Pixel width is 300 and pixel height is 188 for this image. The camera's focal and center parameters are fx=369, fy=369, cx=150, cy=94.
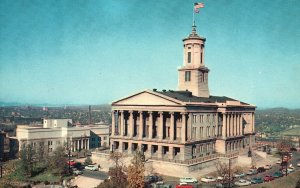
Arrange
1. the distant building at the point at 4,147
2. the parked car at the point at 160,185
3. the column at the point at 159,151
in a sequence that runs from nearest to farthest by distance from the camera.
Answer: the parked car at the point at 160,185, the column at the point at 159,151, the distant building at the point at 4,147

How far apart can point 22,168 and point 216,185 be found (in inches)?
1618

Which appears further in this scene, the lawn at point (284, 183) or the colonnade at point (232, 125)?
the colonnade at point (232, 125)

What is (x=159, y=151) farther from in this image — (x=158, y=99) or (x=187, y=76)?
(x=187, y=76)

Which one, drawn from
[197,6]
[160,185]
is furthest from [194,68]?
[160,185]

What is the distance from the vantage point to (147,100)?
83.8m

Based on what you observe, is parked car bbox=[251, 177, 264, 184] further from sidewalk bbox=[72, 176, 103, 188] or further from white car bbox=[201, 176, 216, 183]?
sidewalk bbox=[72, 176, 103, 188]

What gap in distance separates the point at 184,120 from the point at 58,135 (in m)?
49.1

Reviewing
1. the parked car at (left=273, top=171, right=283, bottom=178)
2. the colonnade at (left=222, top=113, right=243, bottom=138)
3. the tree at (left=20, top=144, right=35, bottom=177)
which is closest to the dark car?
the parked car at (left=273, top=171, right=283, bottom=178)

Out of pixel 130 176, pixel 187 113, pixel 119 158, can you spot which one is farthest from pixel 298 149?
pixel 130 176

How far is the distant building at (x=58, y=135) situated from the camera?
104 m

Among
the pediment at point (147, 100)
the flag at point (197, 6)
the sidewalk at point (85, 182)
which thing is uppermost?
the flag at point (197, 6)

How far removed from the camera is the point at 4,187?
60.5m

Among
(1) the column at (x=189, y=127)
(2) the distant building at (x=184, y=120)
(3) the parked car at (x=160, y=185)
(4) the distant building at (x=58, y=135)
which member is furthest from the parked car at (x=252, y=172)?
(4) the distant building at (x=58, y=135)

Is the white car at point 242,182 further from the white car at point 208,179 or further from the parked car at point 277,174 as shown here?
the parked car at point 277,174
